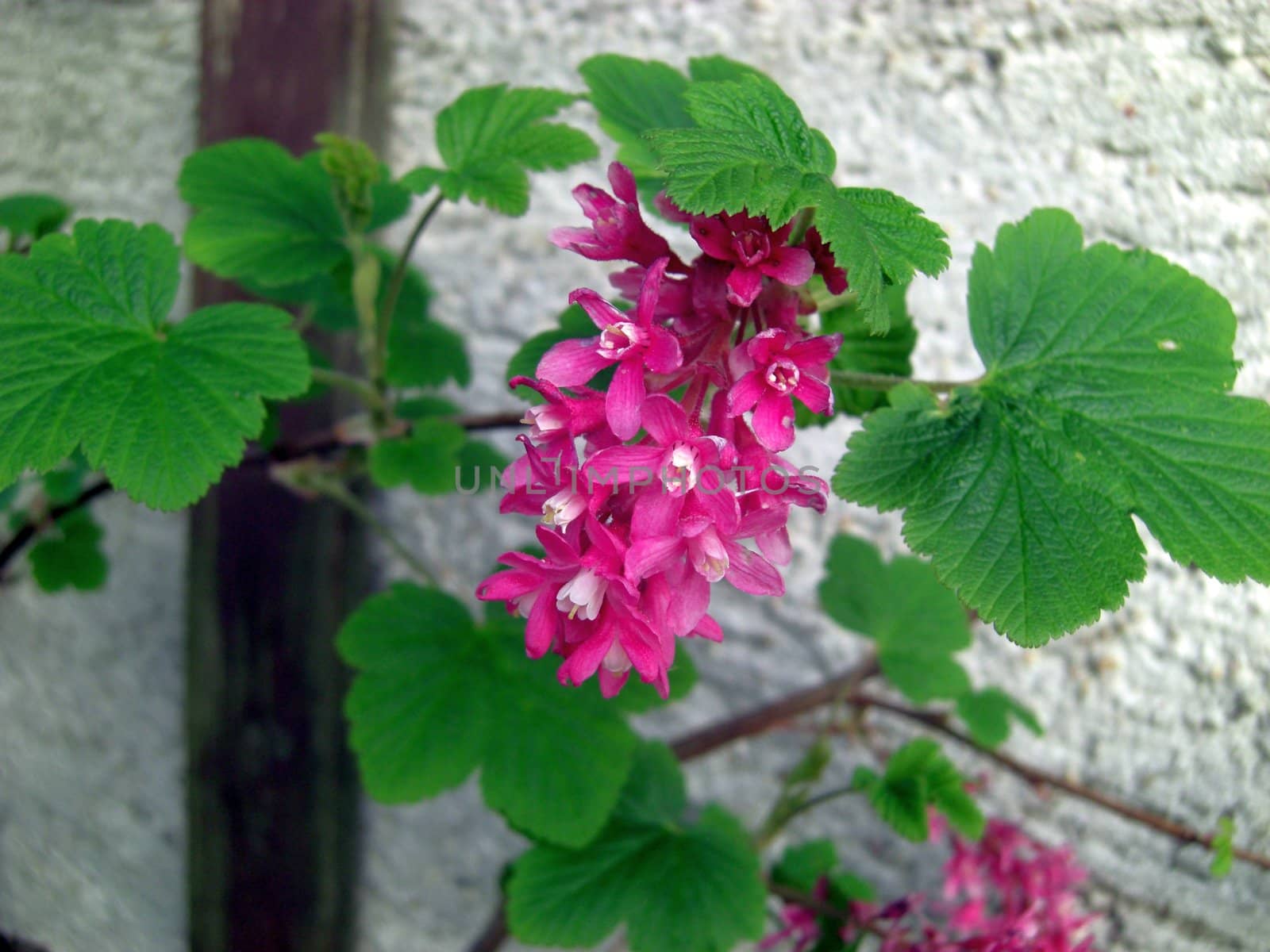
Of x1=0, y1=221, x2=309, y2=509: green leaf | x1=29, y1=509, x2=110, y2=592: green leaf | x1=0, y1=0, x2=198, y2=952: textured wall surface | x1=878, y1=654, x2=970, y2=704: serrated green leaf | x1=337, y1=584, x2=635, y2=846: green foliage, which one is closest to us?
x1=0, y1=221, x2=309, y2=509: green leaf

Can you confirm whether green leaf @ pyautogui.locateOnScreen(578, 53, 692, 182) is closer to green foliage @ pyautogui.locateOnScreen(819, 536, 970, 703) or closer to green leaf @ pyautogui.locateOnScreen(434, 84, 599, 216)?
green leaf @ pyautogui.locateOnScreen(434, 84, 599, 216)

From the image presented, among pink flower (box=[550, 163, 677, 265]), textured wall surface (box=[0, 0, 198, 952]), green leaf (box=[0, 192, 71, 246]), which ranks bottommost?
textured wall surface (box=[0, 0, 198, 952])

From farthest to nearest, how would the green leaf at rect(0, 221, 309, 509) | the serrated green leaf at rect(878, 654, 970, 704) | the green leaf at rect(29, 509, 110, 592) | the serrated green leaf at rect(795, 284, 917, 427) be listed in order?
the green leaf at rect(29, 509, 110, 592), the serrated green leaf at rect(878, 654, 970, 704), the serrated green leaf at rect(795, 284, 917, 427), the green leaf at rect(0, 221, 309, 509)

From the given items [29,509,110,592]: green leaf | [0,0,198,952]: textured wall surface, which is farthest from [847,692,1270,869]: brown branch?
[0,0,198,952]: textured wall surface

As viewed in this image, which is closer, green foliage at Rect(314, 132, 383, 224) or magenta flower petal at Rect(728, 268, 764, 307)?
magenta flower petal at Rect(728, 268, 764, 307)

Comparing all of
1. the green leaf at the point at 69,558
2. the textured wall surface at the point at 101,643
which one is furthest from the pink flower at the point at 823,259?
the textured wall surface at the point at 101,643

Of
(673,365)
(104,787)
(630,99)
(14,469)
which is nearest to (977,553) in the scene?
(673,365)

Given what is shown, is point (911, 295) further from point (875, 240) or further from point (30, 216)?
point (30, 216)
